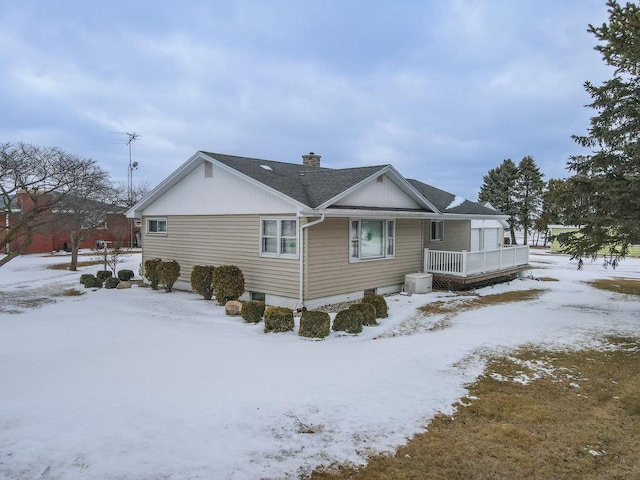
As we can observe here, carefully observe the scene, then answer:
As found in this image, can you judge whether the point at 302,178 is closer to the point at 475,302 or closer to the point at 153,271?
the point at 153,271

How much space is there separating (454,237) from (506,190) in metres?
28.3

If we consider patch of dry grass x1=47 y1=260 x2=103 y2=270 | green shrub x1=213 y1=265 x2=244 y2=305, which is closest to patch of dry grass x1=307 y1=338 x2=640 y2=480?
green shrub x1=213 y1=265 x2=244 y2=305

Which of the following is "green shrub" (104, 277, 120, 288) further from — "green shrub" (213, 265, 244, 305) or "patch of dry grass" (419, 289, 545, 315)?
"patch of dry grass" (419, 289, 545, 315)

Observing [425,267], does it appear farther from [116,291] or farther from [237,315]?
[116,291]

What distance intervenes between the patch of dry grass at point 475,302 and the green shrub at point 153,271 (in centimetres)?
Result: 982

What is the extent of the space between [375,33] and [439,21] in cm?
370

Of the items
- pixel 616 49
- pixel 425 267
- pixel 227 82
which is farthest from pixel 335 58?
pixel 616 49

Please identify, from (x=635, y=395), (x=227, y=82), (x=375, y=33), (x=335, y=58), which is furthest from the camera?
(x=227, y=82)

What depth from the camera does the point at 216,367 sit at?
6.82 m

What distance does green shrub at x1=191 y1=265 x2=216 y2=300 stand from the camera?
1348cm

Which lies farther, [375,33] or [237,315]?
[375,33]

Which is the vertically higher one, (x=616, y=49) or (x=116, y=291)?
(x=616, y=49)

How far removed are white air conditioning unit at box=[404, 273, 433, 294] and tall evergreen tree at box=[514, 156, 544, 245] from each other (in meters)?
33.3

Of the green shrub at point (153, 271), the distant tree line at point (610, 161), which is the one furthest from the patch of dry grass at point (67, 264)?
the distant tree line at point (610, 161)
